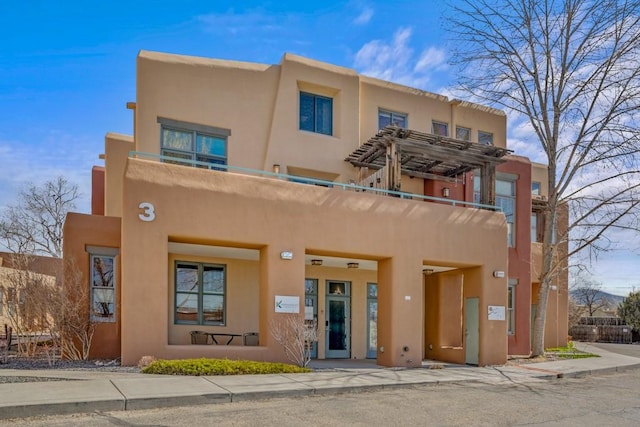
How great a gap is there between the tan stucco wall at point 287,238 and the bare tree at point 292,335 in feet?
0.72

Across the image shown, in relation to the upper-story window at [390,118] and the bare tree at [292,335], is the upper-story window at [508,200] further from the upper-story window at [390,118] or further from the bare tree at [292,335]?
the bare tree at [292,335]

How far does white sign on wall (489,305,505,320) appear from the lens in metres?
16.3

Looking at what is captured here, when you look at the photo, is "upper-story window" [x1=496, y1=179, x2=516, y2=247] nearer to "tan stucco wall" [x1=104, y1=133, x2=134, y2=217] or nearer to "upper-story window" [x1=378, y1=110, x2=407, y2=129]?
"upper-story window" [x1=378, y1=110, x2=407, y2=129]

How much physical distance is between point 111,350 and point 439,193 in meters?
11.5

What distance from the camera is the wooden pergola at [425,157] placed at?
621 inches

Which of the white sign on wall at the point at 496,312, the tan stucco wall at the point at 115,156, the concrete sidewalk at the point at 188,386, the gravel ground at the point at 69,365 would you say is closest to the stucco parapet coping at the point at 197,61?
the tan stucco wall at the point at 115,156

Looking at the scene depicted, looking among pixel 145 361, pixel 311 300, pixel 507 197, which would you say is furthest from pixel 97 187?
pixel 507 197

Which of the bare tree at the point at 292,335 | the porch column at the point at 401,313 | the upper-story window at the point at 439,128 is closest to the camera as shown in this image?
the bare tree at the point at 292,335

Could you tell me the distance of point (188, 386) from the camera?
9688mm

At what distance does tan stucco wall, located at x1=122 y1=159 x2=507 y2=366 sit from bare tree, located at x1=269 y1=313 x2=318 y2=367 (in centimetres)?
22

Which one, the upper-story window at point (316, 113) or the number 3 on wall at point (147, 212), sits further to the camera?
the upper-story window at point (316, 113)

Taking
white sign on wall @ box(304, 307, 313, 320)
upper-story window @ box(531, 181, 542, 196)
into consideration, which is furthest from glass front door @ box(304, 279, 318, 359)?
upper-story window @ box(531, 181, 542, 196)

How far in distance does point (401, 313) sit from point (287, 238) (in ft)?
12.9

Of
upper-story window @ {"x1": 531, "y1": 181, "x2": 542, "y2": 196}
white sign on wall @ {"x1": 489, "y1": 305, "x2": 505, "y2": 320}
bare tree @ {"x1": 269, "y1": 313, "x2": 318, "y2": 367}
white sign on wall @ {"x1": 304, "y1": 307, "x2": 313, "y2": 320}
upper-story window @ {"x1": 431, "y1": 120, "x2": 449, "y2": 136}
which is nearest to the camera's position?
bare tree @ {"x1": 269, "y1": 313, "x2": 318, "y2": 367}
